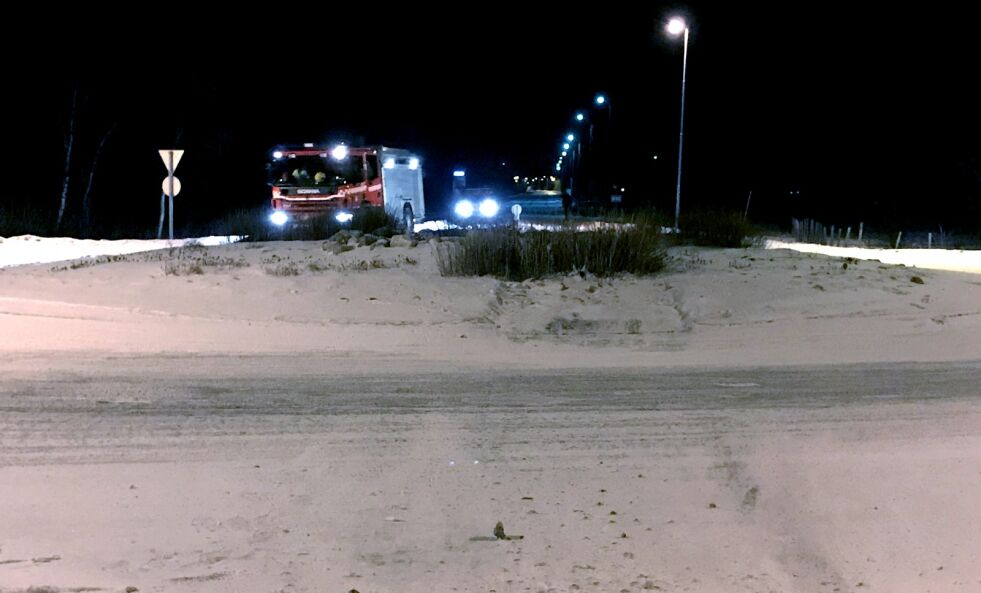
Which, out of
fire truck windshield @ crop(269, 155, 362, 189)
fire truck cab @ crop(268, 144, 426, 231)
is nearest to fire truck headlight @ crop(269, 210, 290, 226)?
fire truck cab @ crop(268, 144, 426, 231)

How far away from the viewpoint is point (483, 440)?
7.98 m

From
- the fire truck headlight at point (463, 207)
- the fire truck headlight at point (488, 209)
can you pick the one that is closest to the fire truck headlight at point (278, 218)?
the fire truck headlight at point (488, 209)

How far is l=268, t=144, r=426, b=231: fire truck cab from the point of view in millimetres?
30891

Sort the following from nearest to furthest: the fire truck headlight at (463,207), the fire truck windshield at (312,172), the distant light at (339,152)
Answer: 1. the fire truck windshield at (312,172)
2. the distant light at (339,152)
3. the fire truck headlight at (463,207)

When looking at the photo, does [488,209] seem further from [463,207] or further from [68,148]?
[68,148]

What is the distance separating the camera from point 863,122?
200 ft

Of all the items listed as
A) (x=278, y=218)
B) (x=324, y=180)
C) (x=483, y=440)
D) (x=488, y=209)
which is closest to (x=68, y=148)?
(x=278, y=218)

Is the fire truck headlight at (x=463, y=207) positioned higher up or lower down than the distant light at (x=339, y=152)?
lower down

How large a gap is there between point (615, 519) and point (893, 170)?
59955mm

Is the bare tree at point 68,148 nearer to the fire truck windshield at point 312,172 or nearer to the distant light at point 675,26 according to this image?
the fire truck windshield at point 312,172

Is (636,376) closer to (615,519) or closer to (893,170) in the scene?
(615,519)

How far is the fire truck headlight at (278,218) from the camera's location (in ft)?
101

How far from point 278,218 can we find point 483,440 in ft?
79.6

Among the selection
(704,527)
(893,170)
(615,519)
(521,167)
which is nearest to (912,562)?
(704,527)
